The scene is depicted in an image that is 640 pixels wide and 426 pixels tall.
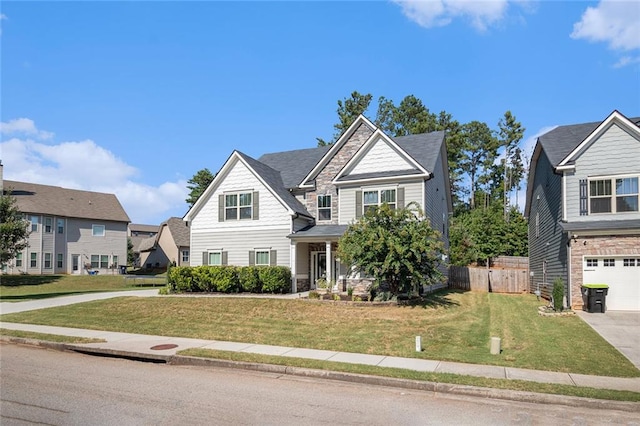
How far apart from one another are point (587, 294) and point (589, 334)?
5504mm

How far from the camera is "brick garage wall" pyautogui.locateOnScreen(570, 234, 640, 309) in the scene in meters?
18.5

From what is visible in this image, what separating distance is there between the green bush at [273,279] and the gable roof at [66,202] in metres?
29.1

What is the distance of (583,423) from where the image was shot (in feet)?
22.1

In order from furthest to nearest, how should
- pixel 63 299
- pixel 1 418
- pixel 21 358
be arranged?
1. pixel 63 299
2. pixel 21 358
3. pixel 1 418

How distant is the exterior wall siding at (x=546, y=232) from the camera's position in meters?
21.1

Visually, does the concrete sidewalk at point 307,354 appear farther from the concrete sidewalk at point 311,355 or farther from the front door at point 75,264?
the front door at point 75,264

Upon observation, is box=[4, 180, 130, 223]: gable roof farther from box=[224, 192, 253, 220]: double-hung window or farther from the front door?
box=[224, 192, 253, 220]: double-hung window

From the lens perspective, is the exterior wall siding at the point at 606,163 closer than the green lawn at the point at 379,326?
No

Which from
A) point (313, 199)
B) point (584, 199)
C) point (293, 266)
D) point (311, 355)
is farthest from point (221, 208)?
point (584, 199)

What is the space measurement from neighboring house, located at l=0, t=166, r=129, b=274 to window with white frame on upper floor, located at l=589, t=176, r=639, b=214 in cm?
4168

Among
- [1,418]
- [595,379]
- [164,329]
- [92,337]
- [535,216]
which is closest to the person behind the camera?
[1,418]

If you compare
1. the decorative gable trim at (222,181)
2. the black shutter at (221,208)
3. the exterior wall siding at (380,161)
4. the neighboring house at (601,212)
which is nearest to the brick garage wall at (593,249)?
the neighboring house at (601,212)

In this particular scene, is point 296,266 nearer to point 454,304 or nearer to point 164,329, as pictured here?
point 454,304

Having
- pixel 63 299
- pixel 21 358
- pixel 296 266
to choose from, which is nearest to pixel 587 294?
pixel 296 266
